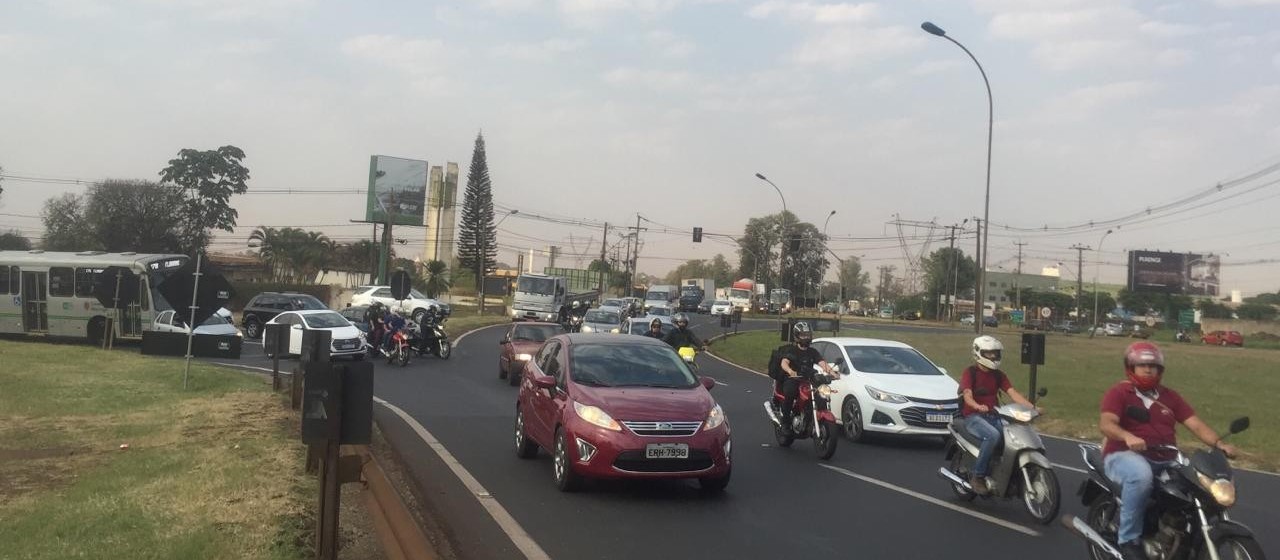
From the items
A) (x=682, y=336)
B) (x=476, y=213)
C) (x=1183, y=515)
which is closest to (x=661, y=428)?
(x=1183, y=515)

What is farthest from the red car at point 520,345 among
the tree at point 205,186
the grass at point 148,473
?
the tree at point 205,186

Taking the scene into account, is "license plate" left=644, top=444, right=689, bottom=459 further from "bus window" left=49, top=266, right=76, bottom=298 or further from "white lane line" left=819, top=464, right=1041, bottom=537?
"bus window" left=49, top=266, right=76, bottom=298

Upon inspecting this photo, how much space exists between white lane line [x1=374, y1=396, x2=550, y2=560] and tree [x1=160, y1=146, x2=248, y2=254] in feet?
186

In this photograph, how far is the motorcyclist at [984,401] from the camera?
8.57 metres

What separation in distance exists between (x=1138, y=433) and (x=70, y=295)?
32164 millimetres

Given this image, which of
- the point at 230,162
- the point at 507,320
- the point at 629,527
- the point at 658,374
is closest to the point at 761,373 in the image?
the point at 658,374

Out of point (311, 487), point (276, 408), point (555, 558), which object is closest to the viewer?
point (555, 558)

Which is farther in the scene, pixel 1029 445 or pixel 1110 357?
pixel 1110 357

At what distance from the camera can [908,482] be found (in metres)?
10.4

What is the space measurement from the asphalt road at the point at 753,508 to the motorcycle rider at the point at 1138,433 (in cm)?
119

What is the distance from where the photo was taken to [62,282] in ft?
99.5

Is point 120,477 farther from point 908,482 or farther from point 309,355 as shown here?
point 908,482

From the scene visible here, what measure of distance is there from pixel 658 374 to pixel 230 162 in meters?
60.8

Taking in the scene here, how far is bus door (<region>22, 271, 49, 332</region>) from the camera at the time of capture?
3053 centimetres
